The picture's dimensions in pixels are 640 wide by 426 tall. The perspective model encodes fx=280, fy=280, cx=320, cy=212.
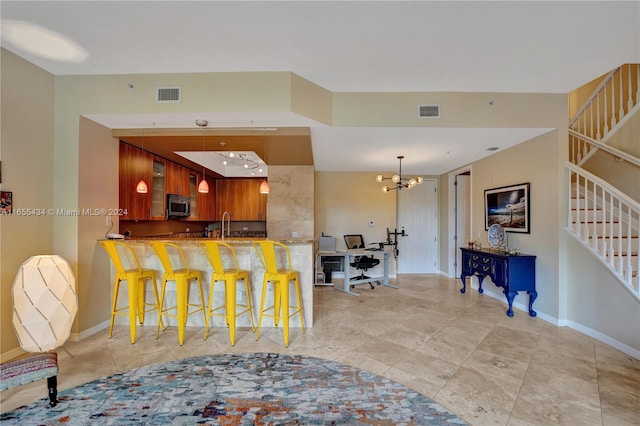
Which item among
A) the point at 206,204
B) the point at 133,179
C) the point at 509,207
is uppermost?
the point at 133,179

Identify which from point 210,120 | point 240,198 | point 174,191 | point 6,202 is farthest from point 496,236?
point 6,202

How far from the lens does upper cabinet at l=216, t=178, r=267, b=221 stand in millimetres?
7484

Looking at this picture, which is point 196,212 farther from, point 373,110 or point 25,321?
point 373,110

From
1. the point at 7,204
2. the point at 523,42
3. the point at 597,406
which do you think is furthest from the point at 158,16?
the point at 597,406

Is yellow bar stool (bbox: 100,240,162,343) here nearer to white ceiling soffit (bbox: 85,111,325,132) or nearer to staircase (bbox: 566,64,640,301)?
white ceiling soffit (bbox: 85,111,325,132)

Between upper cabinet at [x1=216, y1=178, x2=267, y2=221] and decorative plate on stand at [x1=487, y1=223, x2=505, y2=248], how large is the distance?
17.1 feet

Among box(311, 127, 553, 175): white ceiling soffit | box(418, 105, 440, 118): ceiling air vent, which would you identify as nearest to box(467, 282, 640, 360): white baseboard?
box(311, 127, 553, 175): white ceiling soffit

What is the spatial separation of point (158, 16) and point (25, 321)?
281cm

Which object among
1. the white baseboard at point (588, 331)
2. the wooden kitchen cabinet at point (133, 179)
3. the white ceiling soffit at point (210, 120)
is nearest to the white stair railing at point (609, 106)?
the white baseboard at point (588, 331)

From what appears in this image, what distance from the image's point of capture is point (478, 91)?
3422mm

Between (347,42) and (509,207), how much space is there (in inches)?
141

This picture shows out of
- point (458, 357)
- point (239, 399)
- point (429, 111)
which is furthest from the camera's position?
point (429, 111)

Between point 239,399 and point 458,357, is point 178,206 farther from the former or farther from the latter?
point 458,357

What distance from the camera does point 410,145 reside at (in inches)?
169
